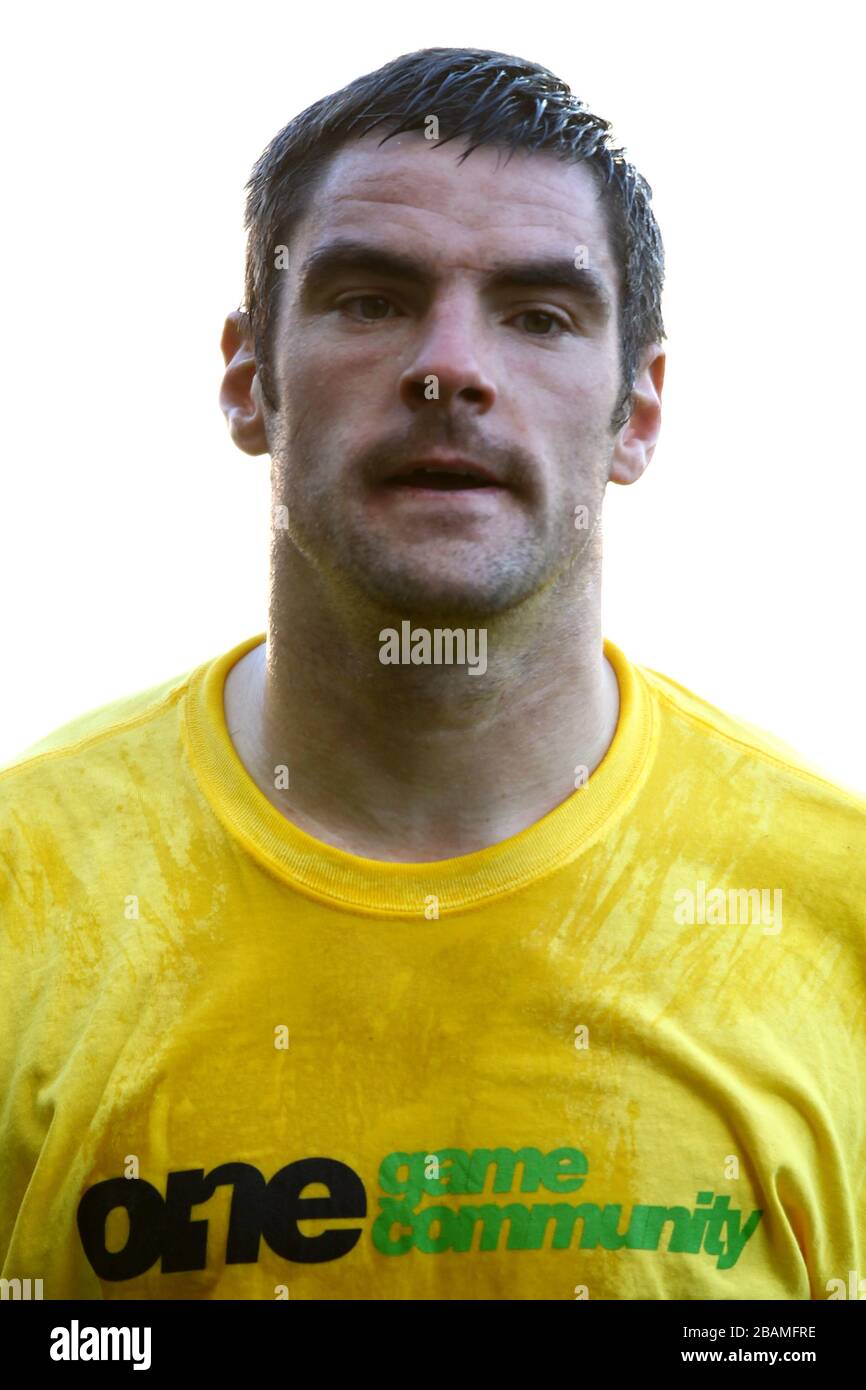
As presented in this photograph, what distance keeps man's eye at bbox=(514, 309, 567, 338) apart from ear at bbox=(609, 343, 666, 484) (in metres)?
0.41

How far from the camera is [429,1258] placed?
122 inches

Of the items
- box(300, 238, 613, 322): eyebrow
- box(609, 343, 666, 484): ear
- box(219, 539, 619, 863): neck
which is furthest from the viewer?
box(609, 343, 666, 484): ear

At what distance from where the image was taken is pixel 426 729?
3379mm

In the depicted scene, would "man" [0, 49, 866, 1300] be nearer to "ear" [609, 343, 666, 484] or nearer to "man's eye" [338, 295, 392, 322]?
"man's eye" [338, 295, 392, 322]

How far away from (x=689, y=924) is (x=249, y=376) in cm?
171

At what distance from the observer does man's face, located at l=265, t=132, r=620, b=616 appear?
10.2 ft

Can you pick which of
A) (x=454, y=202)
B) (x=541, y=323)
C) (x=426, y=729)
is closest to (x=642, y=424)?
(x=541, y=323)

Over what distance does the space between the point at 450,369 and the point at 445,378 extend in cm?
2

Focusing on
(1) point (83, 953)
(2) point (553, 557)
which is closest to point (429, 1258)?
(1) point (83, 953)

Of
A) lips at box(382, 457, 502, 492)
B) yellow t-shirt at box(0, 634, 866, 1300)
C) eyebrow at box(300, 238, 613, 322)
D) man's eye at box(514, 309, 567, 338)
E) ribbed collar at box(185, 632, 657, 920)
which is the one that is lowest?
yellow t-shirt at box(0, 634, 866, 1300)

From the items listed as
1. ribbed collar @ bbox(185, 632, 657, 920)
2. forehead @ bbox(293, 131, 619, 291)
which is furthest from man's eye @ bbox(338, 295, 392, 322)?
ribbed collar @ bbox(185, 632, 657, 920)

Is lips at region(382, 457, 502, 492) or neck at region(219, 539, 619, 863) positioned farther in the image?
neck at region(219, 539, 619, 863)

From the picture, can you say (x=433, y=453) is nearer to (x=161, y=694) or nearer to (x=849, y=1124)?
(x=161, y=694)

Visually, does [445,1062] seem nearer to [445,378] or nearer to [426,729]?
[426,729]
